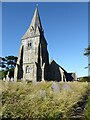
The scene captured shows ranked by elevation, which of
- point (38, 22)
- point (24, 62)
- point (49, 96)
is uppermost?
point (38, 22)

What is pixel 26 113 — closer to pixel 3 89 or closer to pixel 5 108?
pixel 5 108

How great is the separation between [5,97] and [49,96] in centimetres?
143

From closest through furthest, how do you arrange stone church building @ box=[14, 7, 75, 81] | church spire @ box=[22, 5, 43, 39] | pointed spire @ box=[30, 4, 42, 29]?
stone church building @ box=[14, 7, 75, 81] → church spire @ box=[22, 5, 43, 39] → pointed spire @ box=[30, 4, 42, 29]

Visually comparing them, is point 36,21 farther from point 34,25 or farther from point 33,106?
point 33,106

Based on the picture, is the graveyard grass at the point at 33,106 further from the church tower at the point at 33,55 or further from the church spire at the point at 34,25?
the church spire at the point at 34,25

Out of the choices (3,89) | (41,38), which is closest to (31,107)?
(3,89)

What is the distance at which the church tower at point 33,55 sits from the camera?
47125 mm

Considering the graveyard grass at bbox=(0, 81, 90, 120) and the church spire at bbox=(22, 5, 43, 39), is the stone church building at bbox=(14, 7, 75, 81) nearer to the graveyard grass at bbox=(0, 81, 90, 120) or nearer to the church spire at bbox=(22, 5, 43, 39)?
the church spire at bbox=(22, 5, 43, 39)

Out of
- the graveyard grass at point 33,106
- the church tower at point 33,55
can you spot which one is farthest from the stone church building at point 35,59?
the graveyard grass at point 33,106

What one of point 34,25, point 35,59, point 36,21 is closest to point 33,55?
point 35,59

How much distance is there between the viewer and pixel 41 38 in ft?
168

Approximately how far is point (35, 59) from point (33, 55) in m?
1.39

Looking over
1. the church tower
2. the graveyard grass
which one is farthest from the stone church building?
the graveyard grass

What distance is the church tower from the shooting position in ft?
155
